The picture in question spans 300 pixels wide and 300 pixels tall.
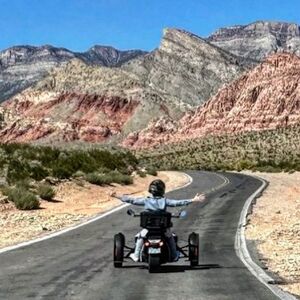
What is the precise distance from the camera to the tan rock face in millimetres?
126250

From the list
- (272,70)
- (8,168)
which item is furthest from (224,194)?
(272,70)

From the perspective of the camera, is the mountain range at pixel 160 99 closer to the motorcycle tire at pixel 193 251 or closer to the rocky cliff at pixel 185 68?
the rocky cliff at pixel 185 68

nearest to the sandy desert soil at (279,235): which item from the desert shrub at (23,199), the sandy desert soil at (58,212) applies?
the sandy desert soil at (58,212)

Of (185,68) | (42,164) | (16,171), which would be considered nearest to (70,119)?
(185,68)

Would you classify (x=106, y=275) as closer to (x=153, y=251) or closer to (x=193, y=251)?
(x=153, y=251)

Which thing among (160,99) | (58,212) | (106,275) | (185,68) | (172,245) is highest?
(185,68)

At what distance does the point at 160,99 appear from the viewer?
159875mm

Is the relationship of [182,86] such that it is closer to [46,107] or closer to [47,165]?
[46,107]

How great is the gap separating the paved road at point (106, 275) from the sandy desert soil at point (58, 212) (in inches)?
60.6

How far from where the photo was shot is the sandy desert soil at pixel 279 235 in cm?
1197

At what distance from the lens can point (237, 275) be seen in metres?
11.3

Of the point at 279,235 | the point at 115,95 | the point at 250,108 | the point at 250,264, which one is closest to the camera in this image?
the point at 250,264

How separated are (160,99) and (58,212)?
13626 cm

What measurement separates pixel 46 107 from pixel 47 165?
130 metres
